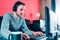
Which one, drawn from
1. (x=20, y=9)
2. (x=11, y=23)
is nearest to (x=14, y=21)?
(x=11, y=23)

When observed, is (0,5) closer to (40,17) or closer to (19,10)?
(19,10)

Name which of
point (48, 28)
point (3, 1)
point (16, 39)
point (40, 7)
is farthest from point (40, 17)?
point (16, 39)

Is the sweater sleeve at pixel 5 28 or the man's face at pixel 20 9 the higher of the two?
the man's face at pixel 20 9

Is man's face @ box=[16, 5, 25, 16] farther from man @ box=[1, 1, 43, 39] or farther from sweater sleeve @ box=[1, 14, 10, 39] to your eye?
sweater sleeve @ box=[1, 14, 10, 39]

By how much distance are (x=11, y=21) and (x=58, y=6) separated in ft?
7.69

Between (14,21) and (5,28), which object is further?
(14,21)

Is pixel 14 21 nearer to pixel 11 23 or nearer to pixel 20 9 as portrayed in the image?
pixel 11 23

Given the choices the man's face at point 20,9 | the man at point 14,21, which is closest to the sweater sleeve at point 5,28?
the man at point 14,21

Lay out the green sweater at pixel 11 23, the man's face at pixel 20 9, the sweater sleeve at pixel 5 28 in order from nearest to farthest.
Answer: the sweater sleeve at pixel 5 28
the green sweater at pixel 11 23
the man's face at pixel 20 9

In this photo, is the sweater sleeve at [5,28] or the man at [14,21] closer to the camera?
the sweater sleeve at [5,28]

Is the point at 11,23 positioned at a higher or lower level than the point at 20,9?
lower

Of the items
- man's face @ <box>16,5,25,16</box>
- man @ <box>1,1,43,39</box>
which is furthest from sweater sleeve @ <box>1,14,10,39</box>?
man's face @ <box>16,5,25,16</box>

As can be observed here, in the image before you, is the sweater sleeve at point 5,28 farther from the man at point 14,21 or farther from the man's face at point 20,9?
the man's face at point 20,9

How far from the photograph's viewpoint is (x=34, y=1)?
3031 millimetres
